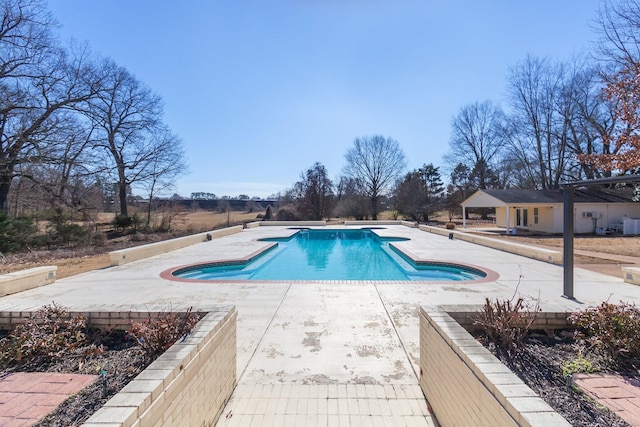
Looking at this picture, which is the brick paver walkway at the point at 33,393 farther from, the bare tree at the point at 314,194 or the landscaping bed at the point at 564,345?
the bare tree at the point at 314,194

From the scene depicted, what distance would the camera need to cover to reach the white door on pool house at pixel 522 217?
1945cm

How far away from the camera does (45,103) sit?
13141 millimetres

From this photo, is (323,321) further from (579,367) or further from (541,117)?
(541,117)

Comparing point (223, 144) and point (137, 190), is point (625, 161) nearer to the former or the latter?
point (223, 144)

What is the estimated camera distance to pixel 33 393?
2273 mm

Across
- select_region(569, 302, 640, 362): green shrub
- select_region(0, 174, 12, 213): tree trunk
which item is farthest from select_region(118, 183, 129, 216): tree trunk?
select_region(569, 302, 640, 362): green shrub

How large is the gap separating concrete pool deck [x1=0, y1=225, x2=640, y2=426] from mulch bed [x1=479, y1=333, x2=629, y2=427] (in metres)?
0.80

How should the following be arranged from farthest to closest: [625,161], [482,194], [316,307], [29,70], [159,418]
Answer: [482,194], [29,70], [625,161], [316,307], [159,418]

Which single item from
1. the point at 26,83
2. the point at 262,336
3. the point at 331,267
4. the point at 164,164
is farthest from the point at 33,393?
the point at 164,164

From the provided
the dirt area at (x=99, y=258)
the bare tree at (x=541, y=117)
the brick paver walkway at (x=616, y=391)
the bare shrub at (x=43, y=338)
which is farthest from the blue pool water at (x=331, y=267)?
the bare tree at (x=541, y=117)

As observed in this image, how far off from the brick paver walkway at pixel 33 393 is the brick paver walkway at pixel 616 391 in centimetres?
375

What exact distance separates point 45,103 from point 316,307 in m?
16.1

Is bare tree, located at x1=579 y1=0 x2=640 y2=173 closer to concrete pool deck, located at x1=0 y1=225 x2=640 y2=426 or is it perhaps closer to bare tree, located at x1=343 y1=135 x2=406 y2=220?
concrete pool deck, located at x1=0 y1=225 x2=640 y2=426

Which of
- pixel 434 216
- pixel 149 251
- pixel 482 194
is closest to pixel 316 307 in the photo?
pixel 149 251
